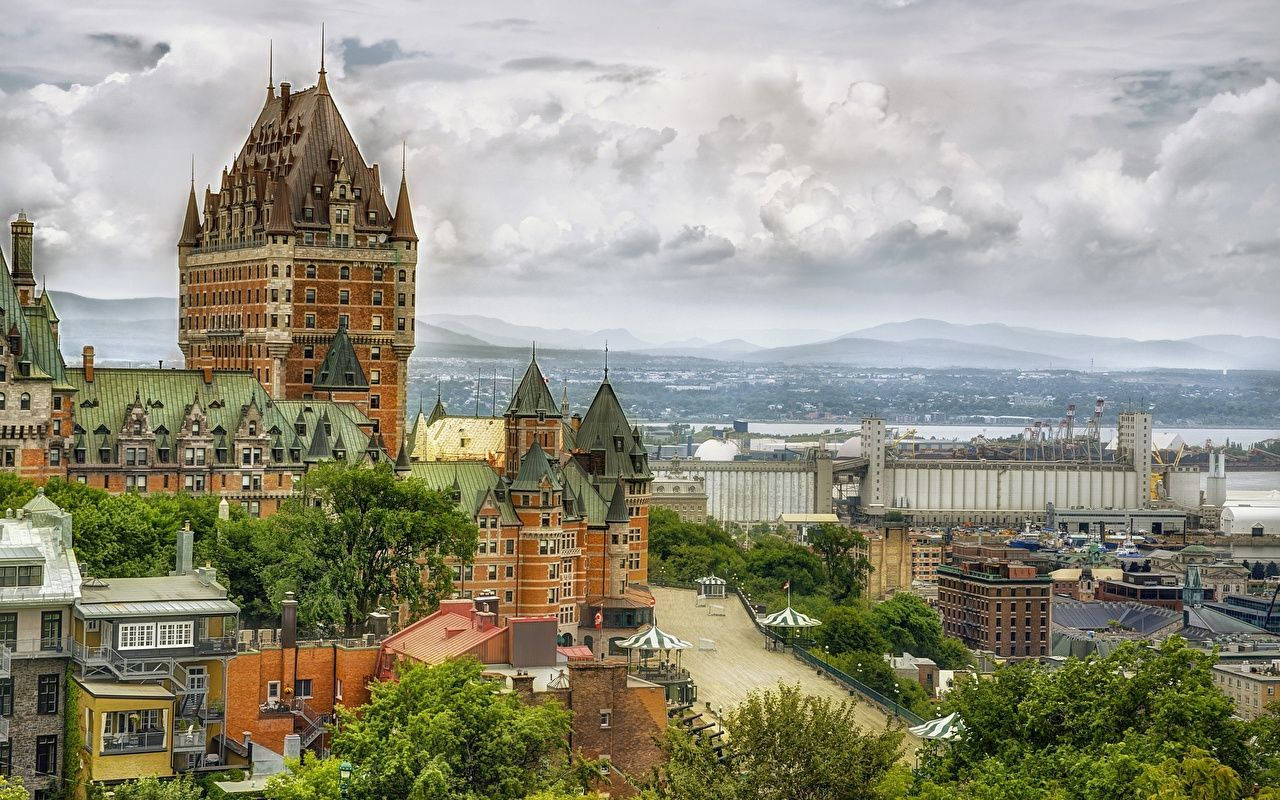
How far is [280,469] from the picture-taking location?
470 feet

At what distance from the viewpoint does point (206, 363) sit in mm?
152375

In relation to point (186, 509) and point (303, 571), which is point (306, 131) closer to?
point (186, 509)

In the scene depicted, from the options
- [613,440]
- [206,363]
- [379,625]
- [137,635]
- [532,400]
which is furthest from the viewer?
[613,440]

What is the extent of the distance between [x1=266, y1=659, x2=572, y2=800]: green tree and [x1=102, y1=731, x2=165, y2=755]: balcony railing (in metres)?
5.38

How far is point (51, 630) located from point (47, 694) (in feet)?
8.50

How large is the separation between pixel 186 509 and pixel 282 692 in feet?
121

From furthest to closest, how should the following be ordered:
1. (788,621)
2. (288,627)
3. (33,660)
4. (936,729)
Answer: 1. (788,621)
2. (936,729)
3. (288,627)
4. (33,660)

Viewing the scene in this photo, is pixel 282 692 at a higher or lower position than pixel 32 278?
lower

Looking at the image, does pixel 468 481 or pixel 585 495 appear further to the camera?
pixel 585 495

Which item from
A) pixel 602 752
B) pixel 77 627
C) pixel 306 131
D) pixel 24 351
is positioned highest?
pixel 306 131

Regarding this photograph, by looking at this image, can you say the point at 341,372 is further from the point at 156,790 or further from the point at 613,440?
the point at 156,790

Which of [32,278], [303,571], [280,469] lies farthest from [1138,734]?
[32,278]

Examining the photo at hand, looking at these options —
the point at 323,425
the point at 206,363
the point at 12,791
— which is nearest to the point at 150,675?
the point at 12,791

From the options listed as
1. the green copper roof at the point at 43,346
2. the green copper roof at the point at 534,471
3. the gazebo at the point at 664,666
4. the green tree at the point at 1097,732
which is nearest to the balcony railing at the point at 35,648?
the green tree at the point at 1097,732
